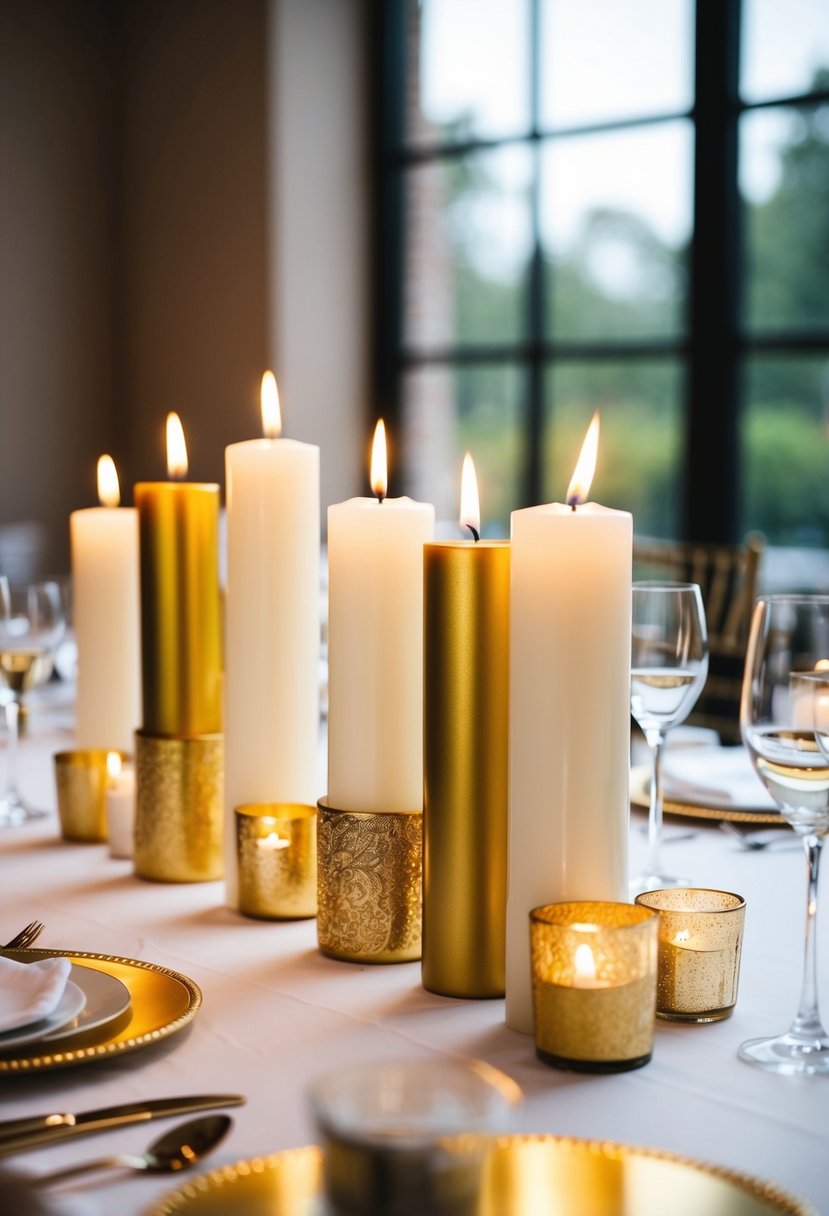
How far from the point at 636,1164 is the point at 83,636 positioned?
0.87m

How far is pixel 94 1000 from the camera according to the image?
721mm

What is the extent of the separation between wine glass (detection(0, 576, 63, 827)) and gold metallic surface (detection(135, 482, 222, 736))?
0.27 meters

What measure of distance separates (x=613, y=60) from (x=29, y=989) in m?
3.51

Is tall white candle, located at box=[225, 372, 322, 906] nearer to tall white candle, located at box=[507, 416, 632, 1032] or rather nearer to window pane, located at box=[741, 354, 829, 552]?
tall white candle, located at box=[507, 416, 632, 1032]

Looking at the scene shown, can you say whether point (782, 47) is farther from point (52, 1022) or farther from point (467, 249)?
point (52, 1022)

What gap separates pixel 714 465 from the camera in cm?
359

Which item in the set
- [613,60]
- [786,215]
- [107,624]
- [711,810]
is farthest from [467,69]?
[711,810]

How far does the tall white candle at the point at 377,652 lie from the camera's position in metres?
0.86

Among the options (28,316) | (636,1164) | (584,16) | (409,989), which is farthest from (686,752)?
(28,316)

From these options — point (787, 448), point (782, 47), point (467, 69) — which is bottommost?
point (787, 448)

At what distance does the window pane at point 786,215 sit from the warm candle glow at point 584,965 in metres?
3.02

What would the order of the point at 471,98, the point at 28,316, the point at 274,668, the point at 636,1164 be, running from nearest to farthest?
the point at 636,1164 → the point at 274,668 → the point at 471,98 → the point at 28,316

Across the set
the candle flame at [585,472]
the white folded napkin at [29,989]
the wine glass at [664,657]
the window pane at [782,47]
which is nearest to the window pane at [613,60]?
the window pane at [782,47]

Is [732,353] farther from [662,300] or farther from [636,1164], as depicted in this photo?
[636,1164]
